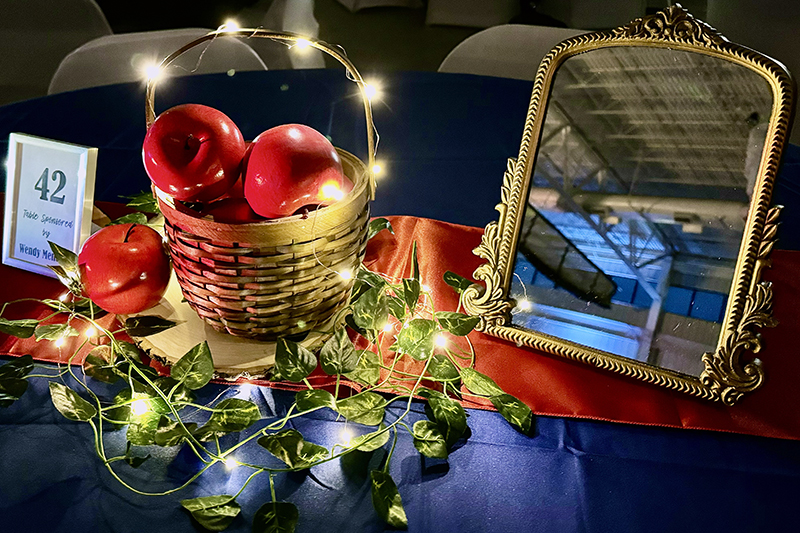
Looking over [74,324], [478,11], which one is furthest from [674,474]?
[478,11]

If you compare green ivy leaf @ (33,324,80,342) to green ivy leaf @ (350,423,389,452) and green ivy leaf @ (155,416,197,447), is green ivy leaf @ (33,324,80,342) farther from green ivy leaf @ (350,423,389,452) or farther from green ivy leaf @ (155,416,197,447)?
green ivy leaf @ (350,423,389,452)

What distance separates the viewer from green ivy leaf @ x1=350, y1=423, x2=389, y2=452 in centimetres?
59

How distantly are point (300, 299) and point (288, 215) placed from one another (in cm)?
9

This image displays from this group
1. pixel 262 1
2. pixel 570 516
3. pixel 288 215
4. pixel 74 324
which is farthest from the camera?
pixel 262 1

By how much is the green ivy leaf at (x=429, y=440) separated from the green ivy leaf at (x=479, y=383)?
0.07 m

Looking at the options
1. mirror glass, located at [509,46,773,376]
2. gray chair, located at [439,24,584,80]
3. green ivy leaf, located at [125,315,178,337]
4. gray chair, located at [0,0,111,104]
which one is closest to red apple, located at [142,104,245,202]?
green ivy leaf, located at [125,315,178,337]

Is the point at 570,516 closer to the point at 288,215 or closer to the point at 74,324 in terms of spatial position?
the point at 288,215

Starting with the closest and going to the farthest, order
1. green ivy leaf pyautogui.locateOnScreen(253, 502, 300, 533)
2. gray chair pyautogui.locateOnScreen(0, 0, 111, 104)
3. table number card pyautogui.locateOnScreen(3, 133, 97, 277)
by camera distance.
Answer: green ivy leaf pyautogui.locateOnScreen(253, 502, 300, 533), table number card pyautogui.locateOnScreen(3, 133, 97, 277), gray chair pyautogui.locateOnScreen(0, 0, 111, 104)

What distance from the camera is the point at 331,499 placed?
0.56 meters

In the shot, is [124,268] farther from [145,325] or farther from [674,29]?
[674,29]

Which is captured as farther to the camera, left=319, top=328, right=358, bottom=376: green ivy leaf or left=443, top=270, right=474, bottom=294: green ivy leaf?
left=443, top=270, right=474, bottom=294: green ivy leaf

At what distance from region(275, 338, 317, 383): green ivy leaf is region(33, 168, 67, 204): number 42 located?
388 millimetres

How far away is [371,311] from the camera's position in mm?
687

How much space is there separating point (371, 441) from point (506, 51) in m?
1.29
